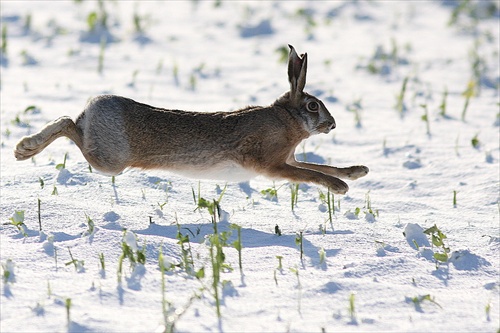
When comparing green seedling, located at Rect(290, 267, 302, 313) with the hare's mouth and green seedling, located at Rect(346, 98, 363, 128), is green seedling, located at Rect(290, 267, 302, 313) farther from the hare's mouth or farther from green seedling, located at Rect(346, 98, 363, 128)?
green seedling, located at Rect(346, 98, 363, 128)

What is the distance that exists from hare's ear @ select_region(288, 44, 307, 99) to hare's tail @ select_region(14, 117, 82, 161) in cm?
150

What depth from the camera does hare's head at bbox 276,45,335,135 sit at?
5.96 meters

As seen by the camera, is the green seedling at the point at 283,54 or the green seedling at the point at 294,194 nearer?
the green seedling at the point at 294,194

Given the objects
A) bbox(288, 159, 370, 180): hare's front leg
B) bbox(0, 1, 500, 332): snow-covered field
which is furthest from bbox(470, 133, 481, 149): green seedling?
bbox(288, 159, 370, 180): hare's front leg

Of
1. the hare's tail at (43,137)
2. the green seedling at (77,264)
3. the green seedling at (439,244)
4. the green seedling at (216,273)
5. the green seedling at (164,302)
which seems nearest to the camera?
the green seedling at (164,302)

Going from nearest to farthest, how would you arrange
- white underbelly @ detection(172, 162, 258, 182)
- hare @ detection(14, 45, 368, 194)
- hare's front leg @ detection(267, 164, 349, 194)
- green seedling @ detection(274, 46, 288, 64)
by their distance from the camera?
hare @ detection(14, 45, 368, 194)
white underbelly @ detection(172, 162, 258, 182)
hare's front leg @ detection(267, 164, 349, 194)
green seedling @ detection(274, 46, 288, 64)

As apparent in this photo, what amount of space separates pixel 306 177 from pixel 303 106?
1.70 ft

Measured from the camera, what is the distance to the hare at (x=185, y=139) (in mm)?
5520

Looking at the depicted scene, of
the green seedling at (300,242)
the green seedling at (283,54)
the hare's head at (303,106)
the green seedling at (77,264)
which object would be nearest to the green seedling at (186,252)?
the green seedling at (77,264)

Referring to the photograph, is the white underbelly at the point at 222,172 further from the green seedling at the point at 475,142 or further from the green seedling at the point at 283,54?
the green seedling at the point at 283,54

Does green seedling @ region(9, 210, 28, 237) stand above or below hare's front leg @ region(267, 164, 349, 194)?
below

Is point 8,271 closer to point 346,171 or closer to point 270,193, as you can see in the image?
point 270,193

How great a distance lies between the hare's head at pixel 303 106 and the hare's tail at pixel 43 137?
4.82ft

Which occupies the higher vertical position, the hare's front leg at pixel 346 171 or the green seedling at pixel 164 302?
the hare's front leg at pixel 346 171
